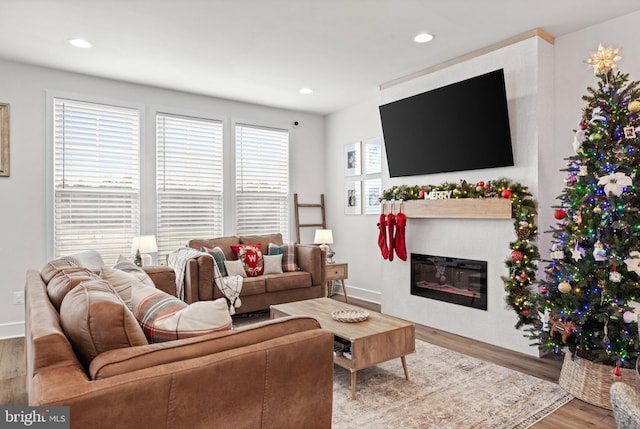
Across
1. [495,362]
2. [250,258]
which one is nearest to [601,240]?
[495,362]

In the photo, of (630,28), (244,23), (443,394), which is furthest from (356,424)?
(630,28)

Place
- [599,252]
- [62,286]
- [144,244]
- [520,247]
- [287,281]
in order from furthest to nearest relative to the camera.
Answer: [287,281]
[144,244]
[520,247]
[599,252]
[62,286]

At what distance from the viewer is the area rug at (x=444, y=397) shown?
2359 mm

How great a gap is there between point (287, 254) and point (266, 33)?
2.64 meters

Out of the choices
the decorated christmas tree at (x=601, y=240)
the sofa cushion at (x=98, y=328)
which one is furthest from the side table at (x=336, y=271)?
the sofa cushion at (x=98, y=328)

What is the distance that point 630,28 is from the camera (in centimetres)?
A: 312

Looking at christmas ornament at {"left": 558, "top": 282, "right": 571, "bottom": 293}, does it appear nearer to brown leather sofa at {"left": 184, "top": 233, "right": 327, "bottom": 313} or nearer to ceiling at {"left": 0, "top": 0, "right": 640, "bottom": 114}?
ceiling at {"left": 0, "top": 0, "right": 640, "bottom": 114}

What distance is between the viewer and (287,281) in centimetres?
471

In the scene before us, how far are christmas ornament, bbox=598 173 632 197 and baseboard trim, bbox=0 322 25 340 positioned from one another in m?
5.22

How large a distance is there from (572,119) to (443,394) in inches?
100

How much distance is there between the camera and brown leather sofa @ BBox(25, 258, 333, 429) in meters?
1.15

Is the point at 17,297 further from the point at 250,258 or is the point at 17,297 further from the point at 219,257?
the point at 250,258

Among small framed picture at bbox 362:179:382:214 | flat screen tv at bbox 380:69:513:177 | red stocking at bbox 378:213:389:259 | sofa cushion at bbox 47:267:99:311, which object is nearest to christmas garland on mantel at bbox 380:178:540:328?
flat screen tv at bbox 380:69:513:177

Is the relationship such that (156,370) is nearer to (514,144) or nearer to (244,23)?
(244,23)
